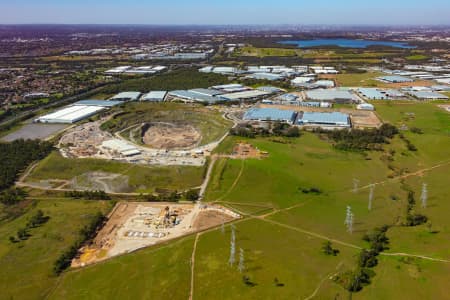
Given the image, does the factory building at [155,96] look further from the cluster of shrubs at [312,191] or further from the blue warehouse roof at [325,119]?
the cluster of shrubs at [312,191]

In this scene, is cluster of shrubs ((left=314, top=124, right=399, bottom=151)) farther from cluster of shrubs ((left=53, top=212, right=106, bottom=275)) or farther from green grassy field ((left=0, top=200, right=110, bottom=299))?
green grassy field ((left=0, top=200, right=110, bottom=299))

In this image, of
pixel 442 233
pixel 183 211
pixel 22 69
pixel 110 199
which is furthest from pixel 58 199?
pixel 22 69

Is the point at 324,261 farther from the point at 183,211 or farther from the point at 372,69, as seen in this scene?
the point at 372,69

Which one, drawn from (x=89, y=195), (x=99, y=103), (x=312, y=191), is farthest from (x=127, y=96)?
(x=312, y=191)

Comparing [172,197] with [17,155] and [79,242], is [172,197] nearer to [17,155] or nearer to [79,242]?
[79,242]

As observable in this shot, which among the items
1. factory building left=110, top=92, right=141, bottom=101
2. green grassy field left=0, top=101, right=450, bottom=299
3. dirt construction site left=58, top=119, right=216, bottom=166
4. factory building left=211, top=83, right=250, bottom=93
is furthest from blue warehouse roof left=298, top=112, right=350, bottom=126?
factory building left=110, top=92, right=141, bottom=101

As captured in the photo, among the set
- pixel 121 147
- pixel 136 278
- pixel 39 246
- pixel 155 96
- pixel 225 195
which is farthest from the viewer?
pixel 155 96
